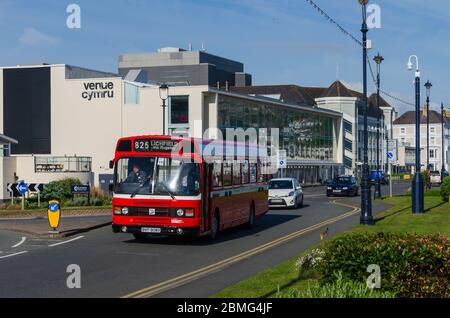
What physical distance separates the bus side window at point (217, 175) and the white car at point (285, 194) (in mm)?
15514

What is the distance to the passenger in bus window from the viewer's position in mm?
20198

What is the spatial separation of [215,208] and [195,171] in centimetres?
195

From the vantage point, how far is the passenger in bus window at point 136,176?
66.3 feet

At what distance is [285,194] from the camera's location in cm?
3759

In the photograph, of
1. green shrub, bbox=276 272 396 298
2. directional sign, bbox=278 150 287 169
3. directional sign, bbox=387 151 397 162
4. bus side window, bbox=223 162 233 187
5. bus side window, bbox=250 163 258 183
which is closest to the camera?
green shrub, bbox=276 272 396 298

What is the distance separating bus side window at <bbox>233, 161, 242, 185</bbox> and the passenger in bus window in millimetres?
4556

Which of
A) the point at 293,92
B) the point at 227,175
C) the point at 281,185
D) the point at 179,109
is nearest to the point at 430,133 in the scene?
the point at 293,92

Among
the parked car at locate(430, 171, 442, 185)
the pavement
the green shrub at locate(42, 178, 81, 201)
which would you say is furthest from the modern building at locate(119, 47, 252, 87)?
the pavement

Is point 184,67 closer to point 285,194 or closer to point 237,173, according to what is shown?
point 285,194

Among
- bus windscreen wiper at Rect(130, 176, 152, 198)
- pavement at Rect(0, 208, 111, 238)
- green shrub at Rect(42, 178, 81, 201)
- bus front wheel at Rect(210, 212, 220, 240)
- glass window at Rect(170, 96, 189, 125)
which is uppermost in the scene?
glass window at Rect(170, 96, 189, 125)

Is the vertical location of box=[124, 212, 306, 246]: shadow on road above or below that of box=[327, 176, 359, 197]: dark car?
below

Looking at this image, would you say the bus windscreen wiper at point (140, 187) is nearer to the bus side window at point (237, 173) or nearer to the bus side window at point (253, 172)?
the bus side window at point (237, 173)

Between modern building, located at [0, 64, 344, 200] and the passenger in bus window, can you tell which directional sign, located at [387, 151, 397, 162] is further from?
the passenger in bus window
